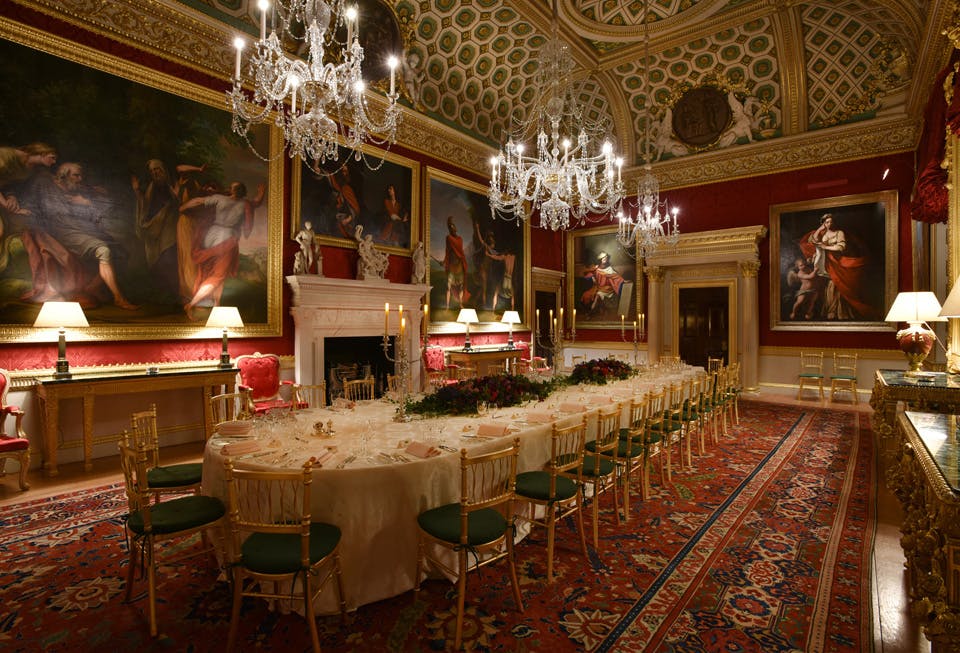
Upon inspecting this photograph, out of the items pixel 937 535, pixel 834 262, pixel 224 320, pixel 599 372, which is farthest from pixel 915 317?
pixel 224 320

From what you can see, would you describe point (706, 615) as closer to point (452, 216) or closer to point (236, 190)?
point (236, 190)

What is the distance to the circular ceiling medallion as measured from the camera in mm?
10367

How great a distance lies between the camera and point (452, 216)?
9695mm

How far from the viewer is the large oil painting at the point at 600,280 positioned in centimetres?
1178

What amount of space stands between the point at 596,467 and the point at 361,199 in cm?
621

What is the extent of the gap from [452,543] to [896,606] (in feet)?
8.15

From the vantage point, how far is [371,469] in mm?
2512

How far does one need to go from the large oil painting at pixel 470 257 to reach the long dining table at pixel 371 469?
593 cm

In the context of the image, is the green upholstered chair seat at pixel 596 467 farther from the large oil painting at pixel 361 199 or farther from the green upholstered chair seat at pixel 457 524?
the large oil painting at pixel 361 199

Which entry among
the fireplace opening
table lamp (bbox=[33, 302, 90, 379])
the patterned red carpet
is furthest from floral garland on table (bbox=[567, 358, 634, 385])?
table lamp (bbox=[33, 302, 90, 379])

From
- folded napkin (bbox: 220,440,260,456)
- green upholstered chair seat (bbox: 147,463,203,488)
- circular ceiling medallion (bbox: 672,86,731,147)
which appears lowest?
green upholstered chair seat (bbox: 147,463,203,488)

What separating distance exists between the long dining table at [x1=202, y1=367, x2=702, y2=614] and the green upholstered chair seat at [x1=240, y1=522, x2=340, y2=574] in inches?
5.6

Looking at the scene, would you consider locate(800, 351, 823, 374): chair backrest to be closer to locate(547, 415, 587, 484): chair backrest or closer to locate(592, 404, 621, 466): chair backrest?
locate(592, 404, 621, 466): chair backrest

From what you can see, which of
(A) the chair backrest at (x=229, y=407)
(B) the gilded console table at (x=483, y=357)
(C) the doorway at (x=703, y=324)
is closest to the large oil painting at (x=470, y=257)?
(B) the gilded console table at (x=483, y=357)
